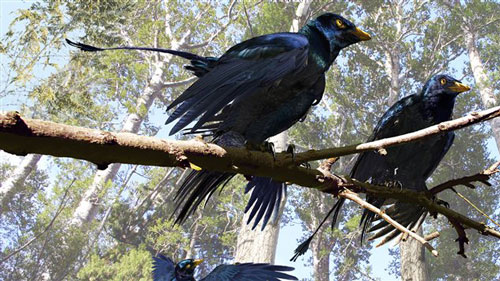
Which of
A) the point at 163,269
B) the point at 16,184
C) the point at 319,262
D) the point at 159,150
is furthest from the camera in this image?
the point at 319,262

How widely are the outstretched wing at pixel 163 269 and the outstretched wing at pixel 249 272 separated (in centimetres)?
47

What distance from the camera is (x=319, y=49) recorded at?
176 centimetres

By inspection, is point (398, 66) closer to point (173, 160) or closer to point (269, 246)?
point (269, 246)

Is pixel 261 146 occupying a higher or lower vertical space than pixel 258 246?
lower

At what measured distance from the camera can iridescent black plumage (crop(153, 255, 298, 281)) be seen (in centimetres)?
233

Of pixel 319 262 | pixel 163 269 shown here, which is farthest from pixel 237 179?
pixel 163 269

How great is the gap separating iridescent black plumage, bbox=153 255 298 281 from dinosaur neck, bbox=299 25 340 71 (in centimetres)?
91

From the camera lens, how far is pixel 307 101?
171cm

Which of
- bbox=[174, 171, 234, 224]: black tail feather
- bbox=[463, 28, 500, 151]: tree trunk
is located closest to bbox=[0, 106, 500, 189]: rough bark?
bbox=[174, 171, 234, 224]: black tail feather

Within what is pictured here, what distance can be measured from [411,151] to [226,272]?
1326 mm

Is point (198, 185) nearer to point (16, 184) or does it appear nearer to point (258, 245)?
point (258, 245)

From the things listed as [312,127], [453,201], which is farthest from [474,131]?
[312,127]

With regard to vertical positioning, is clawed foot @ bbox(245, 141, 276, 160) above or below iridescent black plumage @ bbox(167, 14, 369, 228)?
below

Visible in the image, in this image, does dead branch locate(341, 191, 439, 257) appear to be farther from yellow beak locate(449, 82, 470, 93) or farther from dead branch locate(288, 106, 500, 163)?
yellow beak locate(449, 82, 470, 93)
